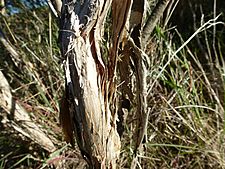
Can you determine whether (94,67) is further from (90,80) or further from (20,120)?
(20,120)

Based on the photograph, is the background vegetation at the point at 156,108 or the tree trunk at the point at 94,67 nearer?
the tree trunk at the point at 94,67

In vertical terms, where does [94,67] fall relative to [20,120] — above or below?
above

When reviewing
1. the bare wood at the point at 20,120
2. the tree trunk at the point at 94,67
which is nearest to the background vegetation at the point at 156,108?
the bare wood at the point at 20,120

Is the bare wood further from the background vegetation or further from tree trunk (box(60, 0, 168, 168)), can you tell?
tree trunk (box(60, 0, 168, 168))

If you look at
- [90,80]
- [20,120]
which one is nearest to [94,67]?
[90,80]

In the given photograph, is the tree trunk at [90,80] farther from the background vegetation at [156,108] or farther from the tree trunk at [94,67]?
the background vegetation at [156,108]

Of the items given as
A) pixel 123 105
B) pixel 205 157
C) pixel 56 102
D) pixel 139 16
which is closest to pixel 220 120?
pixel 205 157

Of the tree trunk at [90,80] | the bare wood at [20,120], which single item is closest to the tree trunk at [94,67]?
the tree trunk at [90,80]

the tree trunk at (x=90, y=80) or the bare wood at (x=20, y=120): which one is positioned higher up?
the tree trunk at (x=90, y=80)
